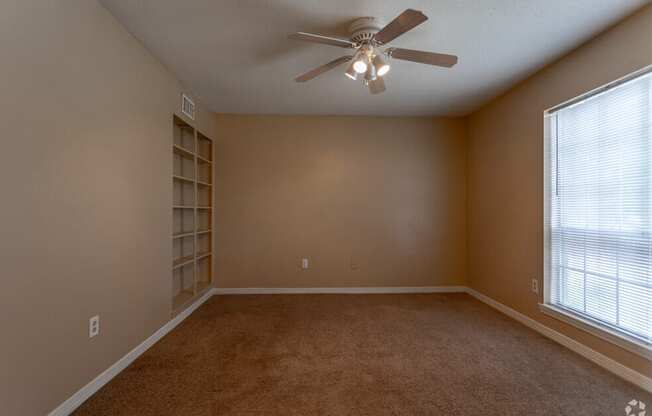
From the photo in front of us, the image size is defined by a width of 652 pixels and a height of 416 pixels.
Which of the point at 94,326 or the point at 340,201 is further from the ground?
the point at 340,201

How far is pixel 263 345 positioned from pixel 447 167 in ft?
10.7

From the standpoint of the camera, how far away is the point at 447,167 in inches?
169

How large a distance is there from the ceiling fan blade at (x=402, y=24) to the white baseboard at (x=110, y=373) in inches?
108

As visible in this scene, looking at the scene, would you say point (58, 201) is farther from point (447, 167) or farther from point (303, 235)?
point (447, 167)

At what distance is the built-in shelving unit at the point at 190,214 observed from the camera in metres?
3.32

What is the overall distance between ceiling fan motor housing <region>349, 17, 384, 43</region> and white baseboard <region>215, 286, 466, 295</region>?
3.07 m

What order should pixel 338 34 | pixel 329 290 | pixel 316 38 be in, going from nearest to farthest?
pixel 316 38, pixel 338 34, pixel 329 290

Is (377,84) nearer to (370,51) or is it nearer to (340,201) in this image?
(370,51)

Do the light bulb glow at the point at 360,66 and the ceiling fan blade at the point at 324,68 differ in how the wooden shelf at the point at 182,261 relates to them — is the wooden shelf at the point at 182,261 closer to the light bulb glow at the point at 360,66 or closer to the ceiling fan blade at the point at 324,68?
the ceiling fan blade at the point at 324,68

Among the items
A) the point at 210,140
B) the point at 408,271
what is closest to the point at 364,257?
the point at 408,271

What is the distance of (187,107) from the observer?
330cm

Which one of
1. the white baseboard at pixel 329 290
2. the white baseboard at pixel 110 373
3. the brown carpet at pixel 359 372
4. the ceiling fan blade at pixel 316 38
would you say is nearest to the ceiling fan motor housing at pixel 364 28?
the ceiling fan blade at pixel 316 38

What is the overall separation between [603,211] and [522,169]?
3.02 ft

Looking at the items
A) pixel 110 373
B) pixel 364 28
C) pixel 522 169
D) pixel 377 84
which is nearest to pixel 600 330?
pixel 522 169
